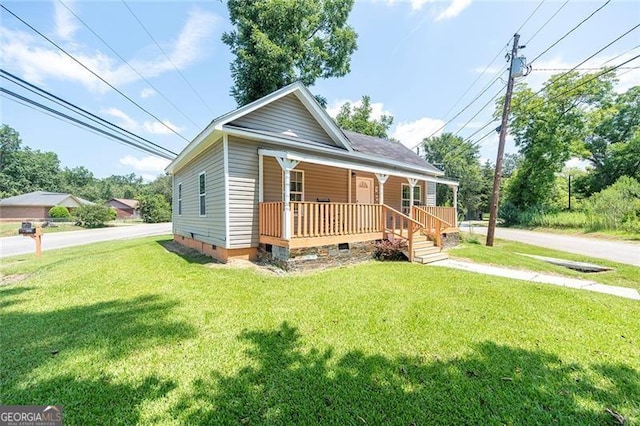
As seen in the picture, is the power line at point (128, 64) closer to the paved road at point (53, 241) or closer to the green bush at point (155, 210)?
the paved road at point (53, 241)

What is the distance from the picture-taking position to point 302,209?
682cm

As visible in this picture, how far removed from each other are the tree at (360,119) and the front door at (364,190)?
17932 millimetres

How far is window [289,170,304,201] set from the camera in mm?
8820

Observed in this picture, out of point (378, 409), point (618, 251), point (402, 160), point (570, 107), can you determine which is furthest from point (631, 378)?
point (570, 107)

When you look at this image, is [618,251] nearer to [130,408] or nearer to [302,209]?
[302,209]

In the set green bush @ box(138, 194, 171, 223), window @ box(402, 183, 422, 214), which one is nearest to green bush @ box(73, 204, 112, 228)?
green bush @ box(138, 194, 171, 223)

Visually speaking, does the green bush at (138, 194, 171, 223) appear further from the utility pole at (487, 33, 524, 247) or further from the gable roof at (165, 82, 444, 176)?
the utility pole at (487, 33, 524, 247)

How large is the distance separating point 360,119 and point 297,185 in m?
22.5

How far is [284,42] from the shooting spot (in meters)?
17.8

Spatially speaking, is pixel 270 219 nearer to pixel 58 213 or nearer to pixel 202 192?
pixel 202 192

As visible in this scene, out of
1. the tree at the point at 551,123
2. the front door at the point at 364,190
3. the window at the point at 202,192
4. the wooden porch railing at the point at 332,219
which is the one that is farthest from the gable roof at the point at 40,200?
the tree at the point at 551,123

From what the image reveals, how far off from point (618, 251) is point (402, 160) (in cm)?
954

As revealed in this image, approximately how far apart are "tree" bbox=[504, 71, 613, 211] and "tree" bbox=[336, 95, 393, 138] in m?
11.5

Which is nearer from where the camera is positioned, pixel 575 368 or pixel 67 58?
pixel 575 368
